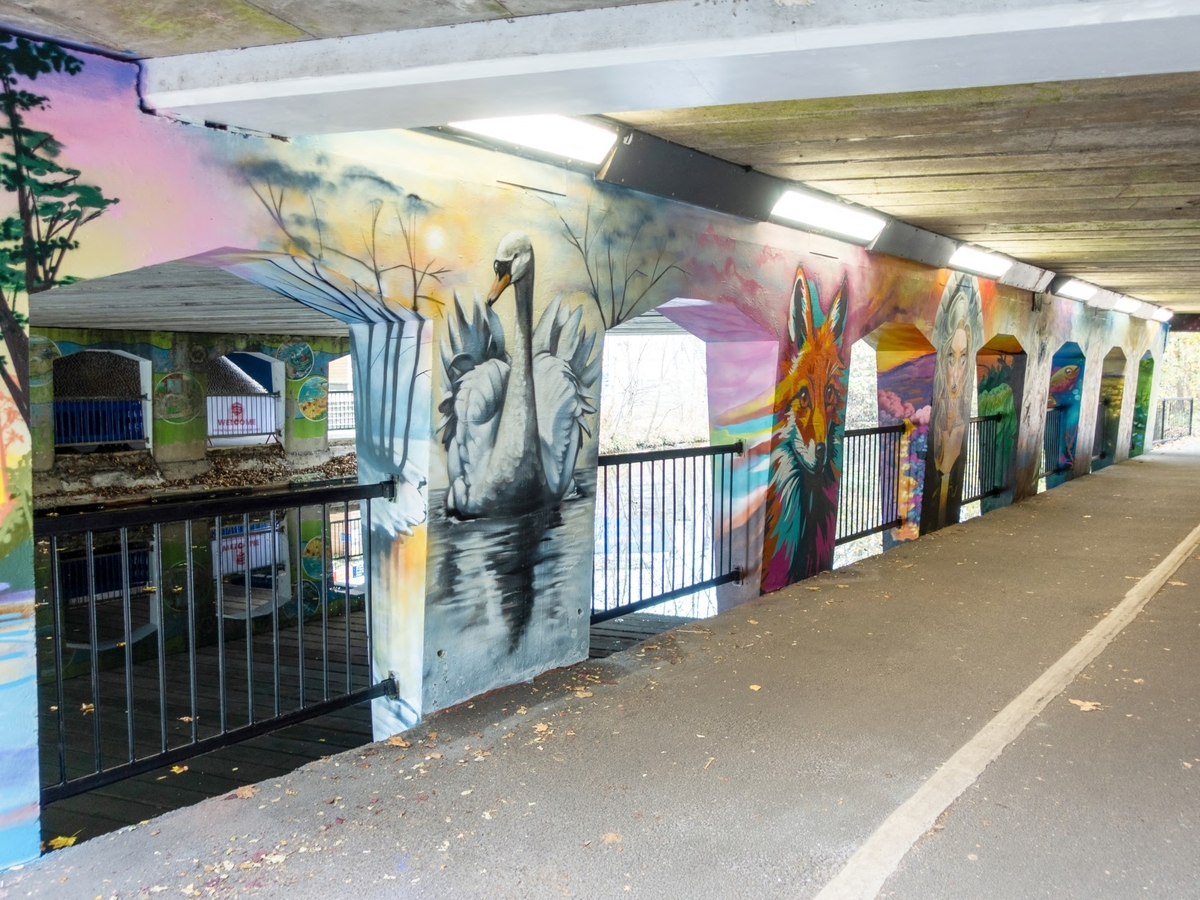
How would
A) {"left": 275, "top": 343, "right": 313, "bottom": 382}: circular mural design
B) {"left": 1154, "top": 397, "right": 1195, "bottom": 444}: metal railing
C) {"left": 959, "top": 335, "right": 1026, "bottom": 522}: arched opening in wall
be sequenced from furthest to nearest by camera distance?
{"left": 1154, "top": 397, "right": 1195, "bottom": 444}: metal railing < {"left": 275, "top": 343, "right": 313, "bottom": 382}: circular mural design < {"left": 959, "top": 335, "right": 1026, "bottom": 522}: arched opening in wall

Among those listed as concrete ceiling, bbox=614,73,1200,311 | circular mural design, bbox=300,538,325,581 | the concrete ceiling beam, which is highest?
concrete ceiling, bbox=614,73,1200,311

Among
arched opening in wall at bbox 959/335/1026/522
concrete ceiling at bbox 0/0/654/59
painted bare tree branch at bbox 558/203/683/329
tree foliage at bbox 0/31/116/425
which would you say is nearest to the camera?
concrete ceiling at bbox 0/0/654/59

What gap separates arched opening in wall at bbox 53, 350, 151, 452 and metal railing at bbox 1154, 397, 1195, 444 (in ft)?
78.6

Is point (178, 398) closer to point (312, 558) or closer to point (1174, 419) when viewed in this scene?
point (312, 558)

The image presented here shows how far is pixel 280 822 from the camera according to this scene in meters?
3.26

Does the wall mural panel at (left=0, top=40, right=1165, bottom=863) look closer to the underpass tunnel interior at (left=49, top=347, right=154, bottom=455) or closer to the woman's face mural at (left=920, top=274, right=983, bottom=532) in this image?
the woman's face mural at (left=920, top=274, right=983, bottom=532)

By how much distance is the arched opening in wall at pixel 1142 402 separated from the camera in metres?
18.2

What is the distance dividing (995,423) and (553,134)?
9163 mm

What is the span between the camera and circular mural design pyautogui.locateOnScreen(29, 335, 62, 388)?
10.1m

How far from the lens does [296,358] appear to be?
44.9 ft

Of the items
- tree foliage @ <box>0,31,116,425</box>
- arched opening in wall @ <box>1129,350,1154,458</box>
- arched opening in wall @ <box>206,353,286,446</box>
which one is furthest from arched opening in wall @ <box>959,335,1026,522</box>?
tree foliage @ <box>0,31,116,425</box>

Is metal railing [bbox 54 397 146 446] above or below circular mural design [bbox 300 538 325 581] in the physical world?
above

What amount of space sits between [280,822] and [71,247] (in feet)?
6.77

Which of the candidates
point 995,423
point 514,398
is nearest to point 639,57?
point 514,398
